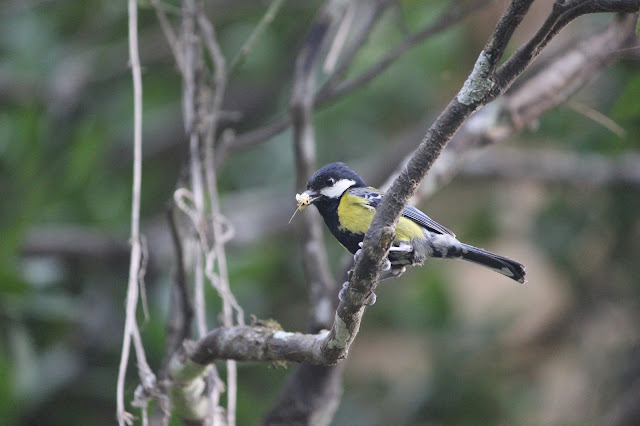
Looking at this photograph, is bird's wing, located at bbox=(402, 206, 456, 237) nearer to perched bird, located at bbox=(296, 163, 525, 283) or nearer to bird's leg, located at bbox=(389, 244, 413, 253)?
perched bird, located at bbox=(296, 163, 525, 283)

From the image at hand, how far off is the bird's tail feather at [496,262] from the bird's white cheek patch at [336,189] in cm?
53

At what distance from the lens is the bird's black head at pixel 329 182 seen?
9.49 feet

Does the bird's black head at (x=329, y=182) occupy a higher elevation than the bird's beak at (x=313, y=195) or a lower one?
higher

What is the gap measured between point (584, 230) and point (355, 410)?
2.24m

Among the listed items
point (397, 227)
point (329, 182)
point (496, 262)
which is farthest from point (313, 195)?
point (496, 262)

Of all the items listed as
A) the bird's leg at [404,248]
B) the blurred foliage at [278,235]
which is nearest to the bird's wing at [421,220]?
the bird's leg at [404,248]

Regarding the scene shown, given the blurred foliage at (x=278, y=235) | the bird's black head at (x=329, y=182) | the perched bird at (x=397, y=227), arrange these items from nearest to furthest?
the perched bird at (x=397, y=227) < the bird's black head at (x=329, y=182) < the blurred foliage at (x=278, y=235)

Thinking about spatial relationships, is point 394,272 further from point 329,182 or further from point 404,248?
point 329,182

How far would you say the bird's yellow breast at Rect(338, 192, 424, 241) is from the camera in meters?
2.74

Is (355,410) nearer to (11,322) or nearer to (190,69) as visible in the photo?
(11,322)

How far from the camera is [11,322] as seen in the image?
4461 mm

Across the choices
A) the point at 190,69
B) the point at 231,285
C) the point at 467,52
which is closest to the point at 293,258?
the point at 231,285

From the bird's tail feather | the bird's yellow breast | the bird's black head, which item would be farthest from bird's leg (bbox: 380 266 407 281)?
the bird's black head

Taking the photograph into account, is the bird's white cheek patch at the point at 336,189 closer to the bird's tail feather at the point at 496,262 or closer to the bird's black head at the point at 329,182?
the bird's black head at the point at 329,182
